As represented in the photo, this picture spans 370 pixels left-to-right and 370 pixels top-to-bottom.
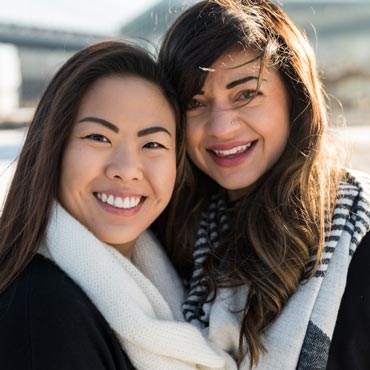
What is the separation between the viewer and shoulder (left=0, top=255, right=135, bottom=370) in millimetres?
1439

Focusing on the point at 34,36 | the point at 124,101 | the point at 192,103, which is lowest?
the point at 124,101

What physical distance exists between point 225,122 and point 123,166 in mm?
436

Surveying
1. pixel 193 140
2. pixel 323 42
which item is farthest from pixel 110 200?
pixel 323 42

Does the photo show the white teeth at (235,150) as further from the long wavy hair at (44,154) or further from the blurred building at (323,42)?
the blurred building at (323,42)

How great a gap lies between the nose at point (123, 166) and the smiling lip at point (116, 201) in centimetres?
6

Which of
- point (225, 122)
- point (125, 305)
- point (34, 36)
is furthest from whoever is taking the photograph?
point (34, 36)

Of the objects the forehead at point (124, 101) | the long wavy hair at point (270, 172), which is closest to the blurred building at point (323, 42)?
the long wavy hair at point (270, 172)

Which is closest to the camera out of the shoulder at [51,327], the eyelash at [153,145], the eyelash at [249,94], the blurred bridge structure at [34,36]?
the shoulder at [51,327]

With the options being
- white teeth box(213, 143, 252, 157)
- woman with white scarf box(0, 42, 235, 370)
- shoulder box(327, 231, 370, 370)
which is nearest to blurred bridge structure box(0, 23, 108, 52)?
white teeth box(213, 143, 252, 157)

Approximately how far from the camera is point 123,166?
181cm

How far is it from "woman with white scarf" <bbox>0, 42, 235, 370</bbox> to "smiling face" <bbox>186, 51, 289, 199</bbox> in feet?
0.47

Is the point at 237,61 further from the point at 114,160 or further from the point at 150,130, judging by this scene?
the point at 114,160

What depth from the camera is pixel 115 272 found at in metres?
1.74

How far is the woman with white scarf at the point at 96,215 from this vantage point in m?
1.56
